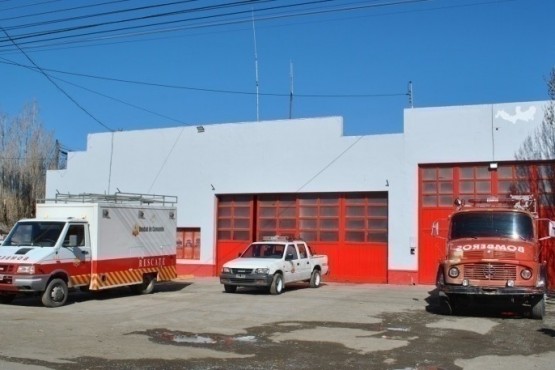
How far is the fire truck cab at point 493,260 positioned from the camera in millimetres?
14477

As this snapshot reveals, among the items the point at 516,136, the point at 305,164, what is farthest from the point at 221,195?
the point at 516,136

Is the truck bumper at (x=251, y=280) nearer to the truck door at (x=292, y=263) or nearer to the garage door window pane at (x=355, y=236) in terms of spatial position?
the truck door at (x=292, y=263)

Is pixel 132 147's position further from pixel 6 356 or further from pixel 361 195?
pixel 6 356

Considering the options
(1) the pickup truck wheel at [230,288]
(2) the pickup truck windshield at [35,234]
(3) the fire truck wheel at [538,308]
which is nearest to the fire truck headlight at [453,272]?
(3) the fire truck wheel at [538,308]

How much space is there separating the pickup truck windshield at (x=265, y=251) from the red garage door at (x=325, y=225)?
15.8 feet

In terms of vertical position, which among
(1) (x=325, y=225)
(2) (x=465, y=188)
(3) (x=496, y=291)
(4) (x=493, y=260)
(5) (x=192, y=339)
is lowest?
(5) (x=192, y=339)

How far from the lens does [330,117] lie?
25.5m

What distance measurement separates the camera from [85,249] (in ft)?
58.7

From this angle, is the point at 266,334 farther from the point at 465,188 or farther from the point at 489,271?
the point at 465,188

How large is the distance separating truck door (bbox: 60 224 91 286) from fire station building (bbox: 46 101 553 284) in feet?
32.0

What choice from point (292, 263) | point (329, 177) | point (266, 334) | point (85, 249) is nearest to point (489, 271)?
point (266, 334)

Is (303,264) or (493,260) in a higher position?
(493,260)

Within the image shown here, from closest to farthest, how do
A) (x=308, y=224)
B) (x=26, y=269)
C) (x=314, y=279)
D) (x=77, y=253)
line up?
1. (x=26, y=269)
2. (x=77, y=253)
3. (x=314, y=279)
4. (x=308, y=224)

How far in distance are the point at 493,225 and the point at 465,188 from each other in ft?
24.9
